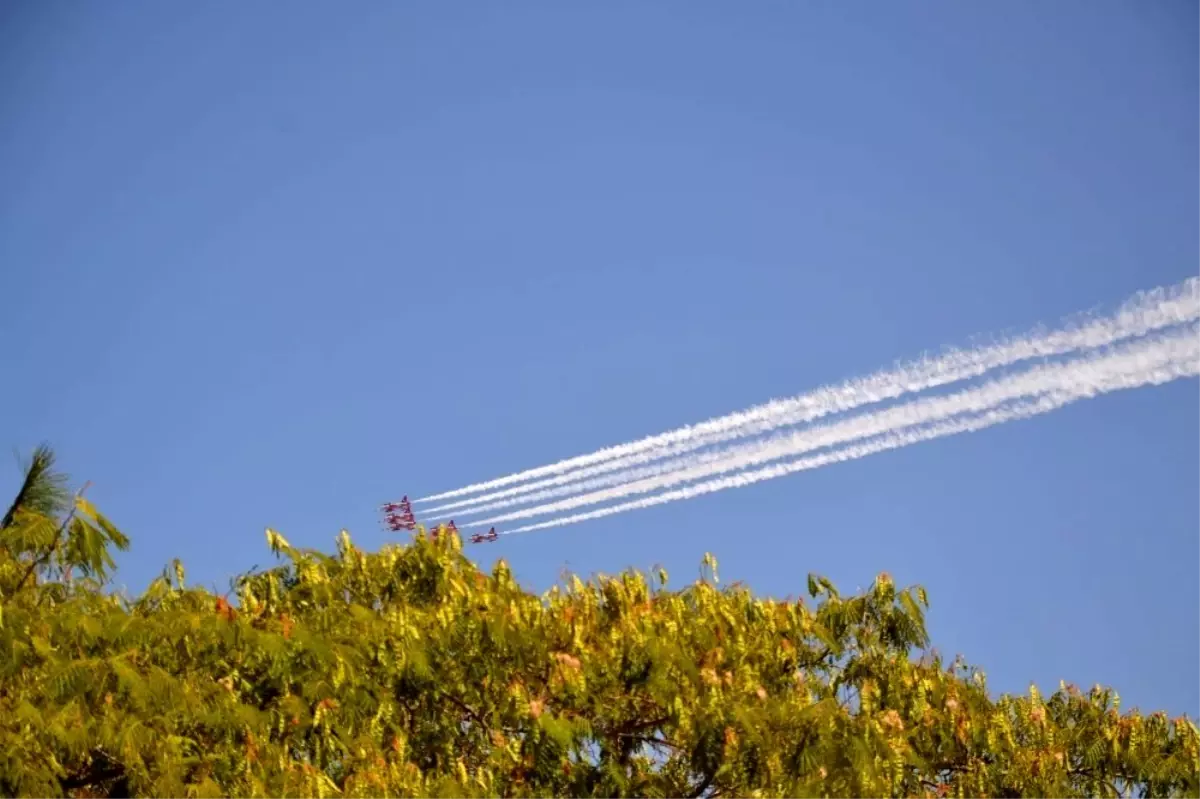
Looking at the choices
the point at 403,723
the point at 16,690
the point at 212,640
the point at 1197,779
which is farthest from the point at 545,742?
the point at 1197,779

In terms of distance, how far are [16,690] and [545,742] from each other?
17.1ft

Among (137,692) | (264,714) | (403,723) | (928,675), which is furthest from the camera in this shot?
(928,675)

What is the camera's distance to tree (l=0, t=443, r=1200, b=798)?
1408cm

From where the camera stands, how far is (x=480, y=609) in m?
17.0

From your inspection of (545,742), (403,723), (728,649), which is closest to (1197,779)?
(728,649)

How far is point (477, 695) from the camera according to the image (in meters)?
16.8

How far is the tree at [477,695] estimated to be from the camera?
14078 millimetres

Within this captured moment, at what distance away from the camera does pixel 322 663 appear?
15.6 meters

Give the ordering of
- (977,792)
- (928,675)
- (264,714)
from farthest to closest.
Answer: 1. (928,675)
2. (977,792)
3. (264,714)

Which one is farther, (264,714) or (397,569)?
(397,569)

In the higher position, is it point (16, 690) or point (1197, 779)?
point (1197, 779)

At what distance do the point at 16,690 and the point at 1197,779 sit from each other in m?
14.0

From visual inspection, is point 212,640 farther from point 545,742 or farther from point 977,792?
point 977,792

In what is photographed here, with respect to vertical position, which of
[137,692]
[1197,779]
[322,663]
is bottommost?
[137,692]
